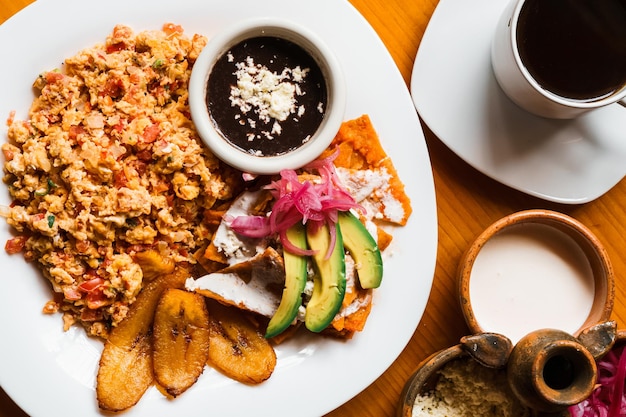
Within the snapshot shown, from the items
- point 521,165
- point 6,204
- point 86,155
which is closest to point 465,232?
point 521,165

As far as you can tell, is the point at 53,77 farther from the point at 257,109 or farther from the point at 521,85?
the point at 521,85

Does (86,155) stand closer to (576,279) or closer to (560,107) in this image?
(560,107)

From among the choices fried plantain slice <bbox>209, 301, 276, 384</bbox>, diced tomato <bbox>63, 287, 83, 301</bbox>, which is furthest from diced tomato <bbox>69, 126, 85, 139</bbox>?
fried plantain slice <bbox>209, 301, 276, 384</bbox>

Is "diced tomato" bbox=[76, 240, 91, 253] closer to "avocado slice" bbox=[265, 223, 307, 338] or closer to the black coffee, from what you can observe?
"avocado slice" bbox=[265, 223, 307, 338]

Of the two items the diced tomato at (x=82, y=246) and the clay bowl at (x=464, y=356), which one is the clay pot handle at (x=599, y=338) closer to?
the clay bowl at (x=464, y=356)

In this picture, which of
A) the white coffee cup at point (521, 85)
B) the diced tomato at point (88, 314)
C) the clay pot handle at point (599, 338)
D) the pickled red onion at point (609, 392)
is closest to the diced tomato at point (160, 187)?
the diced tomato at point (88, 314)

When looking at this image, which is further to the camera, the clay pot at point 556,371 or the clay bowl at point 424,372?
the clay bowl at point 424,372

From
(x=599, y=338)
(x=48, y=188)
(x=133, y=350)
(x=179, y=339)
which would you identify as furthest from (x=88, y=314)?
Result: (x=599, y=338)
